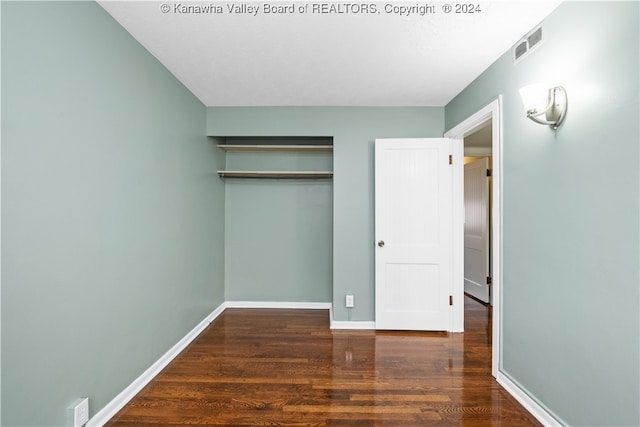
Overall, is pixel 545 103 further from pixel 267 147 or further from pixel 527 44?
pixel 267 147

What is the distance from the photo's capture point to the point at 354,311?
3.34 metres

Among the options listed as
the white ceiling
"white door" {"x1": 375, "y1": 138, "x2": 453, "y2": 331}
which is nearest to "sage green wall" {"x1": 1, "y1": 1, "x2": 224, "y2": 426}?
the white ceiling

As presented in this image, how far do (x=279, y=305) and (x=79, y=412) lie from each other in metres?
2.49

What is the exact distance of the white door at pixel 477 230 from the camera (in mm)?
4202

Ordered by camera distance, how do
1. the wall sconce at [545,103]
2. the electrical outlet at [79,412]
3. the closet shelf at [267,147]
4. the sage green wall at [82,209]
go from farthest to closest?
1. the closet shelf at [267,147]
2. the wall sconce at [545,103]
3. the electrical outlet at [79,412]
4. the sage green wall at [82,209]

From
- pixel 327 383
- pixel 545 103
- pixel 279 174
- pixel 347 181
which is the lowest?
pixel 327 383

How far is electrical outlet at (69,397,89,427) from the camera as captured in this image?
1561 mm

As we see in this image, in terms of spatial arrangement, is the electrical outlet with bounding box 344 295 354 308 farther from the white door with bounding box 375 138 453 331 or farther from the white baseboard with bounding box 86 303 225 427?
the white baseboard with bounding box 86 303 225 427

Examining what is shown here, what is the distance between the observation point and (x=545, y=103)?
5.66ft

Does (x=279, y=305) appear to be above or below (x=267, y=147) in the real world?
below

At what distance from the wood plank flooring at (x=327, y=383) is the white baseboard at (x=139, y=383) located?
49 millimetres

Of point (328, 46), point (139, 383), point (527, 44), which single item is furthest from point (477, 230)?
point (139, 383)

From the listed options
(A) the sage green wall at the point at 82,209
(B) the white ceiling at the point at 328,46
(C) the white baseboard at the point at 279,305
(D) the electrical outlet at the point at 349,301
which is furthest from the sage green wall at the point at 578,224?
(A) the sage green wall at the point at 82,209

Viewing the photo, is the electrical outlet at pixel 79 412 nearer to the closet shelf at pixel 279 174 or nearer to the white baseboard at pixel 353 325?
the white baseboard at pixel 353 325
